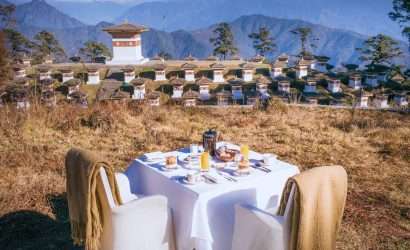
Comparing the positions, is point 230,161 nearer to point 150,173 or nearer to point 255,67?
point 150,173

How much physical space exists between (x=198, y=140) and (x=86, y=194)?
9.67 feet

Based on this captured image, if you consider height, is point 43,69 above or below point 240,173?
above

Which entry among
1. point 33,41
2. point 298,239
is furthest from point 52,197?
point 33,41

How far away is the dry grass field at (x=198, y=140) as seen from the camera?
293cm

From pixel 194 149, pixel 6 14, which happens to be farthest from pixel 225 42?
pixel 194 149

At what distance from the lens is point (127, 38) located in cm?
3062

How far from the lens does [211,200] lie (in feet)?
7.13

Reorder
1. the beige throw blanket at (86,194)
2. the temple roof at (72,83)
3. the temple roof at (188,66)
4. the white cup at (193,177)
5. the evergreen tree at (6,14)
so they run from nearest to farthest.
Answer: the beige throw blanket at (86,194), the white cup at (193,177), the temple roof at (72,83), the temple roof at (188,66), the evergreen tree at (6,14)

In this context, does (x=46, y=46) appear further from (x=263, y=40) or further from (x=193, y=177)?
(x=193, y=177)

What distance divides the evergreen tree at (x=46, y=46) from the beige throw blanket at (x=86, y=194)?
36.3m

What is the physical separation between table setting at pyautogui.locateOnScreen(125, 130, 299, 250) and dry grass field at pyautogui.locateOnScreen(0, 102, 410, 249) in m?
0.40

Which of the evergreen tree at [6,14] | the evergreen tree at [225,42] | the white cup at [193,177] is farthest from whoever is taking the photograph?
the evergreen tree at [225,42]

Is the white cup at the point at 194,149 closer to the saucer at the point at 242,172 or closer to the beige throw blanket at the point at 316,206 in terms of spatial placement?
the saucer at the point at 242,172

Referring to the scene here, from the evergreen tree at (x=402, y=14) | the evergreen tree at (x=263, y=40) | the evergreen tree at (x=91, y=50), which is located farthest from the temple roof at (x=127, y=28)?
the evergreen tree at (x=402, y=14)
